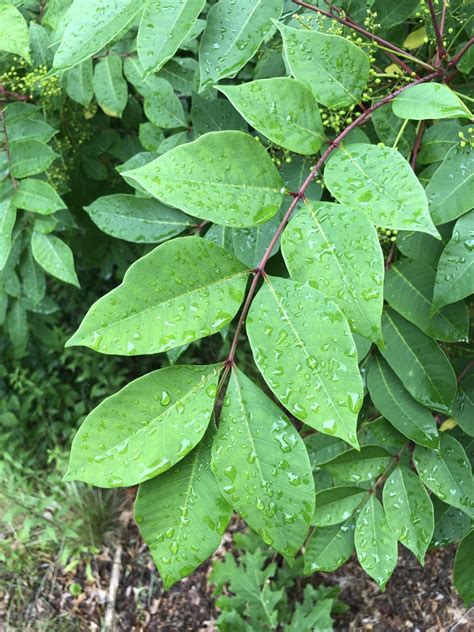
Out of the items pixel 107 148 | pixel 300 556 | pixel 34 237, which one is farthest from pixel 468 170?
pixel 300 556

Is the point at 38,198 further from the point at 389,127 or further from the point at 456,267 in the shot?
the point at 456,267

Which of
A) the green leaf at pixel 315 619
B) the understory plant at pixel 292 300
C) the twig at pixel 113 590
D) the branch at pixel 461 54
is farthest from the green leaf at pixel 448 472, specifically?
the twig at pixel 113 590

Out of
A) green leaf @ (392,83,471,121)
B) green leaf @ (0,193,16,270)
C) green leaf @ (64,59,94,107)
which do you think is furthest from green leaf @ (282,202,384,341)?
green leaf @ (64,59,94,107)

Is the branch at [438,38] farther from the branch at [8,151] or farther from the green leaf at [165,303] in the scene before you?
the branch at [8,151]

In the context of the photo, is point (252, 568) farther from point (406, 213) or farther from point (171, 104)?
point (406, 213)

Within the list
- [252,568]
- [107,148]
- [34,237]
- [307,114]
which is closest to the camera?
[307,114]

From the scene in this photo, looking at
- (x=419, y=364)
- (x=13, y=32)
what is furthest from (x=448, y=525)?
(x=13, y=32)

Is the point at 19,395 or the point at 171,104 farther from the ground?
the point at 171,104
